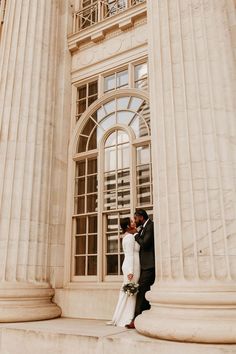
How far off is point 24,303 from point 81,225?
2170 mm

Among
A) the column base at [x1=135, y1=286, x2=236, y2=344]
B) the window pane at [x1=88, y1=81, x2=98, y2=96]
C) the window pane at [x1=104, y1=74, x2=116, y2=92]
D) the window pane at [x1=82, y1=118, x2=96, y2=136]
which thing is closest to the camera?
the column base at [x1=135, y1=286, x2=236, y2=344]

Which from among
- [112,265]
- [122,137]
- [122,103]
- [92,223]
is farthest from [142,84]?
[112,265]

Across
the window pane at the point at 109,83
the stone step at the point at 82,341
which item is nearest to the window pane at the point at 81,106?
the window pane at the point at 109,83

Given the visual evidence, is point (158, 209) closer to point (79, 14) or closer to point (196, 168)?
point (196, 168)

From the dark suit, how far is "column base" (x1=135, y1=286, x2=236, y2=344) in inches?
46.3

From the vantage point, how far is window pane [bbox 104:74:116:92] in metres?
8.73

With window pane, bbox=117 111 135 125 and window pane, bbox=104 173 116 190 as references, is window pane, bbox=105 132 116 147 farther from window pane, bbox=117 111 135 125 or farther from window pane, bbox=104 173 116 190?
window pane, bbox=104 173 116 190

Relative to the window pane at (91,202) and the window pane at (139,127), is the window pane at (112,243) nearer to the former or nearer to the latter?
the window pane at (91,202)

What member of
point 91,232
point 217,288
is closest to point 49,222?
point 91,232

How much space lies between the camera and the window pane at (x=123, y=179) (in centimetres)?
769

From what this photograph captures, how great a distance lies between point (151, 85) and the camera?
598 centimetres

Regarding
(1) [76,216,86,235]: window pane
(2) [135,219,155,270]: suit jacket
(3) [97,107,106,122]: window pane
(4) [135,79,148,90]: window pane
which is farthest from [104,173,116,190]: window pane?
(4) [135,79,148,90]: window pane

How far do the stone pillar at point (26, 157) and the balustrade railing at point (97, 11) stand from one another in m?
0.86

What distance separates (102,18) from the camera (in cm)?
928
